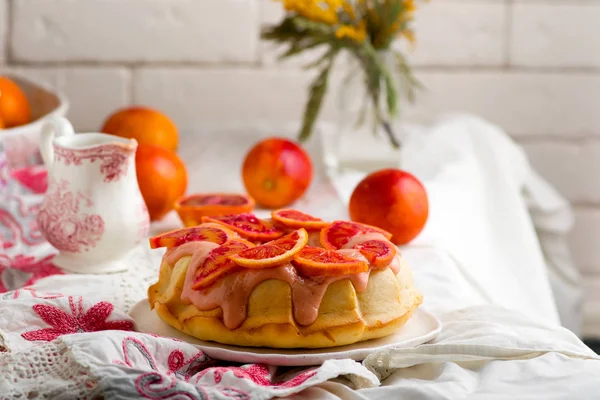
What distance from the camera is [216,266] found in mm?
788

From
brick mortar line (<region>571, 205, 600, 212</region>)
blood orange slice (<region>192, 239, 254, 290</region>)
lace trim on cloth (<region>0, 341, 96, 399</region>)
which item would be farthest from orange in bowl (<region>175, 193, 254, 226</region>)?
brick mortar line (<region>571, 205, 600, 212</region>)

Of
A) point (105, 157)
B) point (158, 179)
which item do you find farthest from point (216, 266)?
point (158, 179)

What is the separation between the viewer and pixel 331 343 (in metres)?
0.78

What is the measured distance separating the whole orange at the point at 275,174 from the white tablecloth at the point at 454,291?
4 cm

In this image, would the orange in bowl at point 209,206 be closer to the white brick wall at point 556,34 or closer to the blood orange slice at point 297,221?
the blood orange slice at point 297,221

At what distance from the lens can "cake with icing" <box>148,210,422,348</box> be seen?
0.77 m

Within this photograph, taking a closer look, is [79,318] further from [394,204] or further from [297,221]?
[394,204]

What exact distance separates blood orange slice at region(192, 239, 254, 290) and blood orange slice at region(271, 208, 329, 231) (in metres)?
0.11

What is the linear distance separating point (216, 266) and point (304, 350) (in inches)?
4.4

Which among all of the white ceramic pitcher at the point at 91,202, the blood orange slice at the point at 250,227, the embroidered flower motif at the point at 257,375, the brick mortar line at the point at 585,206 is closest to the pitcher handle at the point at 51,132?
the white ceramic pitcher at the point at 91,202

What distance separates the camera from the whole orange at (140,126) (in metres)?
1.51

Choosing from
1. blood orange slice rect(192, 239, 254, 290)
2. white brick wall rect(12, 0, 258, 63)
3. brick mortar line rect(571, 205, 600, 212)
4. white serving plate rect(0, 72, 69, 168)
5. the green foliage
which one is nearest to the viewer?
blood orange slice rect(192, 239, 254, 290)

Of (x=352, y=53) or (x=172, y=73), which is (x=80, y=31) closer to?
(x=172, y=73)

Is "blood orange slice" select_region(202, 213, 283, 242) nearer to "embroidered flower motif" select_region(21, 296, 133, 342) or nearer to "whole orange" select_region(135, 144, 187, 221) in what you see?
"embroidered flower motif" select_region(21, 296, 133, 342)
